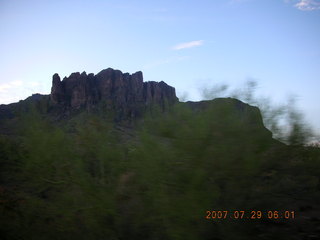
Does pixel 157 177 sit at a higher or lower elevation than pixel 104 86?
lower

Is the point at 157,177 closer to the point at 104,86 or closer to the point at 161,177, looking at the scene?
the point at 161,177

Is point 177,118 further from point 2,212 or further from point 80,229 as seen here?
point 2,212

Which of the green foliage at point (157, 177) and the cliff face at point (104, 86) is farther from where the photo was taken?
the cliff face at point (104, 86)

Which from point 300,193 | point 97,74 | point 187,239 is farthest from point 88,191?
point 97,74

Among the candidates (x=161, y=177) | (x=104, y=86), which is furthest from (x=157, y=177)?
(x=104, y=86)

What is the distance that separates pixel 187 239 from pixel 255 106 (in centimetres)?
301
